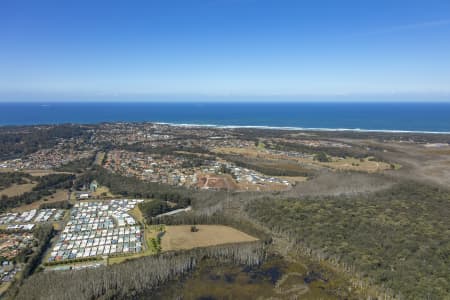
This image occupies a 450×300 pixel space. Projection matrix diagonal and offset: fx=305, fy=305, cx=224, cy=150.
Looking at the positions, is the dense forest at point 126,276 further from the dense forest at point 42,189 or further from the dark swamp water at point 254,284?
the dense forest at point 42,189

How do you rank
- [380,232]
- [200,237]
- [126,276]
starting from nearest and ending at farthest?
[126,276] → [380,232] → [200,237]

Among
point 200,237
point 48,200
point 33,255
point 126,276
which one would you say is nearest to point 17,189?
point 48,200

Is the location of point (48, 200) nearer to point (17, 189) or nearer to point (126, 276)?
point (17, 189)

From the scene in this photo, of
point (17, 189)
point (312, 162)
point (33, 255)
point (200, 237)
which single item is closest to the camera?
point (33, 255)

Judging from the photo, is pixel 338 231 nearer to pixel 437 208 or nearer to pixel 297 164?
pixel 437 208

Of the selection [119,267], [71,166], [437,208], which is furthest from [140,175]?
[437,208]

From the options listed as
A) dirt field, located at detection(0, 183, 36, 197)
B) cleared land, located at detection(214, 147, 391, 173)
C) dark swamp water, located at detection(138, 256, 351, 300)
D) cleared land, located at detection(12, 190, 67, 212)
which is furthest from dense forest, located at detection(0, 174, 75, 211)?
cleared land, located at detection(214, 147, 391, 173)

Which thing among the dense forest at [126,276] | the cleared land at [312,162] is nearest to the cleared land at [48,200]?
the dense forest at [126,276]
